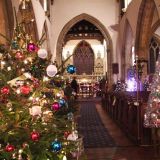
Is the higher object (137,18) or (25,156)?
(137,18)

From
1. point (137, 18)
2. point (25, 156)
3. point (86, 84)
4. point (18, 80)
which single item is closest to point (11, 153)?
point (25, 156)

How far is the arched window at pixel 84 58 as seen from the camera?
31.6m

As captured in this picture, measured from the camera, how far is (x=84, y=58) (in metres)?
31.6

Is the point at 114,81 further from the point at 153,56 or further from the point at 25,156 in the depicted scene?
the point at 25,156

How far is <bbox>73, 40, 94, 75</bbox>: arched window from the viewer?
31594 mm

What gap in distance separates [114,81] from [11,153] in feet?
70.4

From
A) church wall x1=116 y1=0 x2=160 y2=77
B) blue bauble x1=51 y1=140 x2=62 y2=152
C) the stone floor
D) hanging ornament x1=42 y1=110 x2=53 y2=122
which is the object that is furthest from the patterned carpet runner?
church wall x1=116 y1=0 x2=160 y2=77

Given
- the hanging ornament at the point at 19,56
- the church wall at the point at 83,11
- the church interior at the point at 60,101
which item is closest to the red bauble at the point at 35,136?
the church interior at the point at 60,101

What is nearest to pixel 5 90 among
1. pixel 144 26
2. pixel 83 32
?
pixel 144 26

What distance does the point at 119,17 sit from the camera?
23.0m

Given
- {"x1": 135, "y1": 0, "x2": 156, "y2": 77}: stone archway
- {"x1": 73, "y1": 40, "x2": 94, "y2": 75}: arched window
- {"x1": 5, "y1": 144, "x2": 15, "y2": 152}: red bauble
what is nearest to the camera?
{"x1": 5, "y1": 144, "x2": 15, "y2": 152}: red bauble

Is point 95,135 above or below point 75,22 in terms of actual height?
below

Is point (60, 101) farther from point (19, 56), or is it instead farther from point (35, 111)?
point (35, 111)

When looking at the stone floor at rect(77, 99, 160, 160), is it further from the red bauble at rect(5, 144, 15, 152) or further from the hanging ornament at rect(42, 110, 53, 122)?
the red bauble at rect(5, 144, 15, 152)
